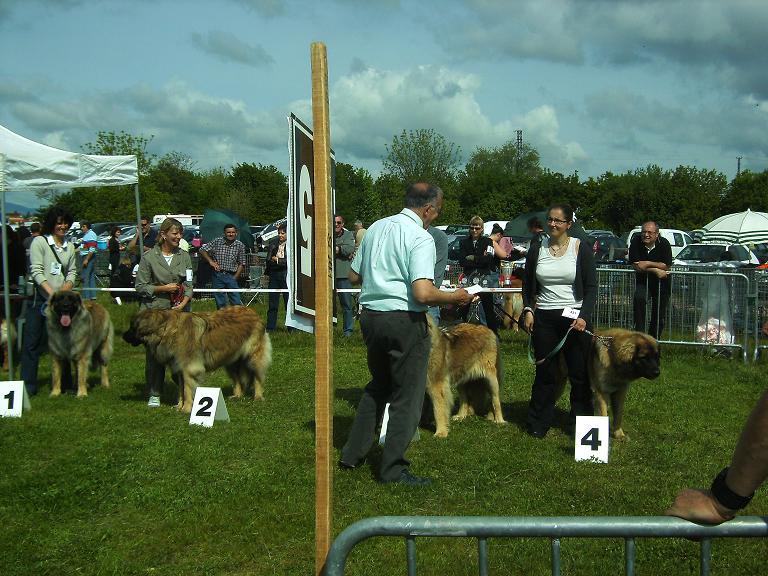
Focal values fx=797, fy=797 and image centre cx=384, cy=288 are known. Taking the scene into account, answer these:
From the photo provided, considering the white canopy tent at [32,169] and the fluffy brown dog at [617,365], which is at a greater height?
the white canopy tent at [32,169]

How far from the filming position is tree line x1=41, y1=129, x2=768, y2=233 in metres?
54.2

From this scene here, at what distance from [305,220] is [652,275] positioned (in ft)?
30.1

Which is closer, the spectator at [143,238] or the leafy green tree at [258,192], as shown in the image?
the spectator at [143,238]

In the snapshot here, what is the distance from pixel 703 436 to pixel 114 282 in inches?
609

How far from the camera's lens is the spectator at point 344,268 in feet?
45.6

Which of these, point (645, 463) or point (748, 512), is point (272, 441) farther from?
point (748, 512)

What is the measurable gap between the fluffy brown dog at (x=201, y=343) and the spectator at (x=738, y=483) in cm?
703

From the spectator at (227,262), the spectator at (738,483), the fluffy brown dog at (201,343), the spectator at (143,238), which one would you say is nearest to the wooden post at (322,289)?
the spectator at (738,483)

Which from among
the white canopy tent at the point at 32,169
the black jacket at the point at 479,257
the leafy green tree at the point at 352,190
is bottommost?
the black jacket at the point at 479,257

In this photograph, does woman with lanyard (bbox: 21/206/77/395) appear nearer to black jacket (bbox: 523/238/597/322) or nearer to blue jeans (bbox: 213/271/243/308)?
blue jeans (bbox: 213/271/243/308)

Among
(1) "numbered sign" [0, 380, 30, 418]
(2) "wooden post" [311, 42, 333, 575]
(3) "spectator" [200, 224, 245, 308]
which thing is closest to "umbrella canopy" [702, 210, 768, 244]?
(3) "spectator" [200, 224, 245, 308]

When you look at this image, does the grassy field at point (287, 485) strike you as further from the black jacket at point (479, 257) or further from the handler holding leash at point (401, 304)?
the black jacket at point (479, 257)

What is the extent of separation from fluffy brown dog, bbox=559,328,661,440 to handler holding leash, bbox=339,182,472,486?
199 centimetres

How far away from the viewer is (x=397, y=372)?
221 inches
